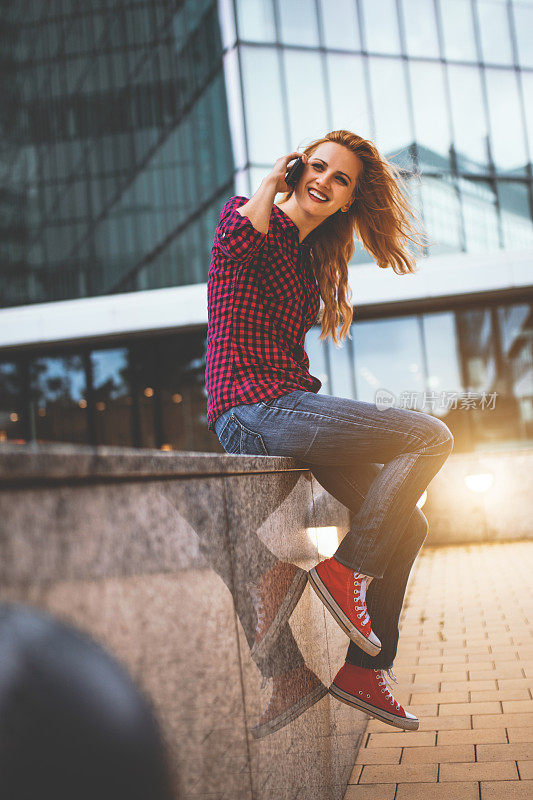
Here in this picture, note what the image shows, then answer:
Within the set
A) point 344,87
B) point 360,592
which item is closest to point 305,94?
point 344,87

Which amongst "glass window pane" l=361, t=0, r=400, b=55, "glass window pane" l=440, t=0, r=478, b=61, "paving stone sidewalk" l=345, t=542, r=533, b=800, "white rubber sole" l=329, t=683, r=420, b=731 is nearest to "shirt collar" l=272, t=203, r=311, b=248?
"white rubber sole" l=329, t=683, r=420, b=731

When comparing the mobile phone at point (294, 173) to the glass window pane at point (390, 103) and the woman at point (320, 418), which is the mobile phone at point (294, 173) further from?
the glass window pane at point (390, 103)

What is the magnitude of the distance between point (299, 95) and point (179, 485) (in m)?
14.9

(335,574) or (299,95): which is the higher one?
(299,95)

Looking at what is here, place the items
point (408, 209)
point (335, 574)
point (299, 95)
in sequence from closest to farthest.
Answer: point (335, 574), point (408, 209), point (299, 95)

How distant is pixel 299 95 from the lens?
15133 mm

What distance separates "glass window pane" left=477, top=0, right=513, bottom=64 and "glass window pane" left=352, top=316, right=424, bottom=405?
6526 millimetres

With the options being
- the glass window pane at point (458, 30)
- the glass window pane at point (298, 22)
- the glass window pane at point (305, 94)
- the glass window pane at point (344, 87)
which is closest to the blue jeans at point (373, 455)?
the glass window pane at point (305, 94)

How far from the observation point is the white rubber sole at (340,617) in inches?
97.7

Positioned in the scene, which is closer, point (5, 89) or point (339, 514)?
point (339, 514)

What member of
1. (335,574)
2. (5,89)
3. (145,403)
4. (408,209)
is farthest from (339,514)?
(5,89)

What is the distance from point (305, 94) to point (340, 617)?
566 inches

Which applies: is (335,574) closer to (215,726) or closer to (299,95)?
(215,726)

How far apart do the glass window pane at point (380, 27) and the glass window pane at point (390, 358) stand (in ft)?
19.2
